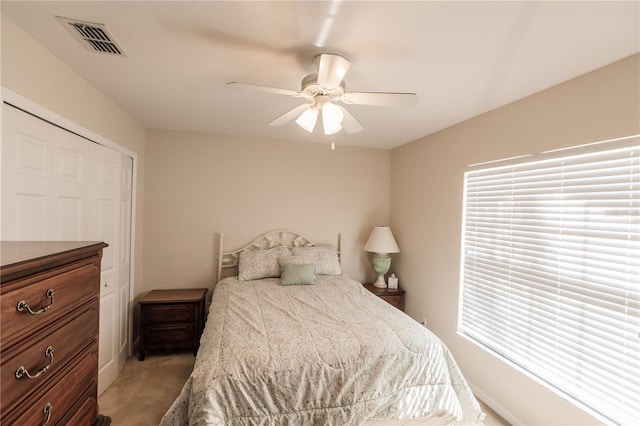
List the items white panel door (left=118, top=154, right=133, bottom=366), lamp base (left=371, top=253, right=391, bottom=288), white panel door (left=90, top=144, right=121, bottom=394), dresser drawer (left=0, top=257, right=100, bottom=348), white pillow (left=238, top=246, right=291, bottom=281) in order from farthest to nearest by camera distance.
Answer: lamp base (left=371, top=253, right=391, bottom=288) → white pillow (left=238, top=246, right=291, bottom=281) → white panel door (left=118, top=154, right=133, bottom=366) → white panel door (left=90, top=144, right=121, bottom=394) → dresser drawer (left=0, top=257, right=100, bottom=348)

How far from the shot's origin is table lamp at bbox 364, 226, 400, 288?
11.8ft

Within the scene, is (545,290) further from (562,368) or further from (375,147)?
(375,147)

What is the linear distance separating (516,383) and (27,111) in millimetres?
3666

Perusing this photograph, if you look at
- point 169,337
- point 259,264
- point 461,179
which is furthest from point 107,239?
point 461,179

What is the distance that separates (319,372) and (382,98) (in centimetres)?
167

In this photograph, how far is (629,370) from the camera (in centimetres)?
156

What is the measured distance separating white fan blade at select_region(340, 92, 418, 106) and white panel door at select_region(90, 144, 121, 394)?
2.01 meters

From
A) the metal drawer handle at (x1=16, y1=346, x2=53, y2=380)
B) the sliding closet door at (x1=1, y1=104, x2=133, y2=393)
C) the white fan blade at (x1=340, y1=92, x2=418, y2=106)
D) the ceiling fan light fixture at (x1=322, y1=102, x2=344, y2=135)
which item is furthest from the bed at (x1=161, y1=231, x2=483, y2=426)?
the white fan blade at (x1=340, y1=92, x2=418, y2=106)

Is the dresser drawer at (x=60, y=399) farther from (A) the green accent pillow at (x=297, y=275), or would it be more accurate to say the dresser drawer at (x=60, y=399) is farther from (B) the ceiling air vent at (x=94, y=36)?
(A) the green accent pillow at (x=297, y=275)

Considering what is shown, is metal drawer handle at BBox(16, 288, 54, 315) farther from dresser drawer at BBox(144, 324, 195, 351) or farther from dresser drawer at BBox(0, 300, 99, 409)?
dresser drawer at BBox(144, 324, 195, 351)

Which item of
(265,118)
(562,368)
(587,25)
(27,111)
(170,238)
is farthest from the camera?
(170,238)

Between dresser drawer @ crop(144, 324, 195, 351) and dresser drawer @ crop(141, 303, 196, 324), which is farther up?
dresser drawer @ crop(141, 303, 196, 324)

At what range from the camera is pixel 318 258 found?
3443 mm

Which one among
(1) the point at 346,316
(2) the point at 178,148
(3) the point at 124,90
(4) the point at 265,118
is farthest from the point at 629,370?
(2) the point at 178,148
